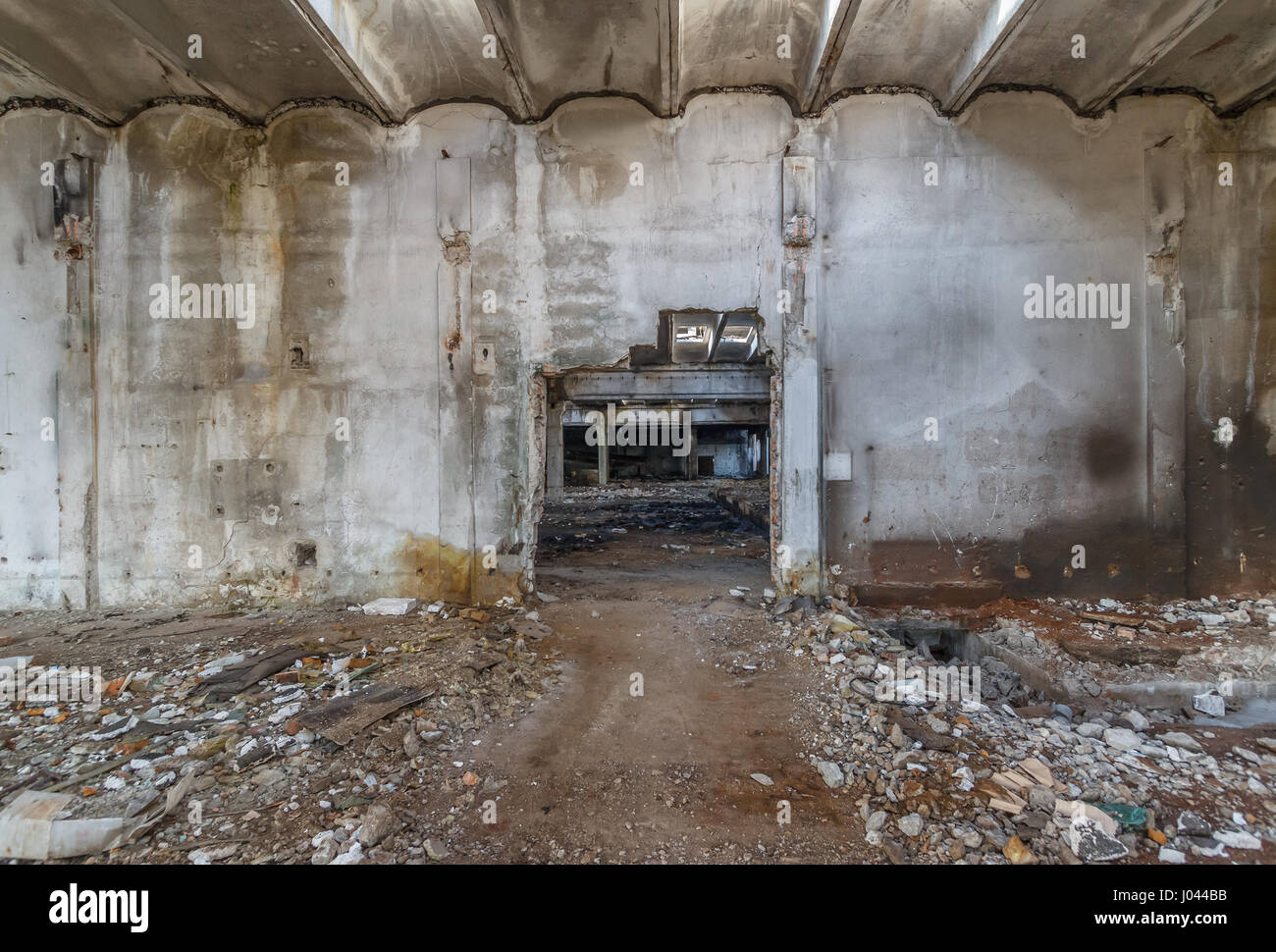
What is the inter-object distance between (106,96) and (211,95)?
867 millimetres

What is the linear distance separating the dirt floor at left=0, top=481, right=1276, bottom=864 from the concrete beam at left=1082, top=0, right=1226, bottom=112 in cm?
454

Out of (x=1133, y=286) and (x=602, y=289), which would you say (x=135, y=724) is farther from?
(x=1133, y=286)

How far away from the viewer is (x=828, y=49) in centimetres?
410

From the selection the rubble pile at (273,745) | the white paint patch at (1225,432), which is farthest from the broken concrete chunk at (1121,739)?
the white paint patch at (1225,432)

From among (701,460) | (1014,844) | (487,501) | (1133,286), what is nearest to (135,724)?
(487,501)

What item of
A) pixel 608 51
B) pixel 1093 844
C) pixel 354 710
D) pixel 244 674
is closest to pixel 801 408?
pixel 608 51

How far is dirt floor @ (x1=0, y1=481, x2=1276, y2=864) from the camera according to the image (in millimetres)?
2135

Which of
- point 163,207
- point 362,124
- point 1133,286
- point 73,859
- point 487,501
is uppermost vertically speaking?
point 362,124

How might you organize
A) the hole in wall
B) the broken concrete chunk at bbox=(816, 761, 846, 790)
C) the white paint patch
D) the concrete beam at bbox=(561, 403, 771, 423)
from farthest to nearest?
1. the concrete beam at bbox=(561, 403, 771, 423)
2. the hole in wall
3. the white paint patch
4. the broken concrete chunk at bbox=(816, 761, 846, 790)

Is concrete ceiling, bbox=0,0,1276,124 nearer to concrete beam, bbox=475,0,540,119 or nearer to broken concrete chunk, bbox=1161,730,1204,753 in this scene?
concrete beam, bbox=475,0,540,119

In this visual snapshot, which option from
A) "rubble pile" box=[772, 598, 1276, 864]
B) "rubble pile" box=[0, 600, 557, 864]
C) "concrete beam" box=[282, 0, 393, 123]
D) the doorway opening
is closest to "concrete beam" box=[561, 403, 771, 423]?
the doorway opening

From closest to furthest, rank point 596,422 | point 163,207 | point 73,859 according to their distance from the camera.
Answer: point 73,859 → point 163,207 → point 596,422

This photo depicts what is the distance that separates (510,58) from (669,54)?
1.28 meters

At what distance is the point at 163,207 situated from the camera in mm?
5090
